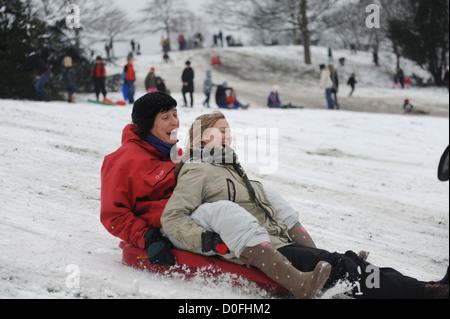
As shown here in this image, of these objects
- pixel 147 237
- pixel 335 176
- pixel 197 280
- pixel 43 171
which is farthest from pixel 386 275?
pixel 335 176

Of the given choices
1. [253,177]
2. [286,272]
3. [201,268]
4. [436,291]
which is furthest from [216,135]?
[253,177]

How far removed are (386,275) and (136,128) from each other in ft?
6.20

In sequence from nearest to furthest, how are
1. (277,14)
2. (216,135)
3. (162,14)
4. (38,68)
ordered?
(216,135)
(38,68)
(277,14)
(162,14)

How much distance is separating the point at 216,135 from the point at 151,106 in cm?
56

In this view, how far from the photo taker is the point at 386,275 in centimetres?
291

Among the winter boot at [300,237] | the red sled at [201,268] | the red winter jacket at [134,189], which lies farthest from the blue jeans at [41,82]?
the winter boot at [300,237]

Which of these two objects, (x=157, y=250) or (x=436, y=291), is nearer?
(x=436, y=291)

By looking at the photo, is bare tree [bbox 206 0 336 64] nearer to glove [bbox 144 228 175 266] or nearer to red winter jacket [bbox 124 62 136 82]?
red winter jacket [bbox 124 62 136 82]

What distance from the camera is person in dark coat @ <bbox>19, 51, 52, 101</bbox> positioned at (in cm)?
1330

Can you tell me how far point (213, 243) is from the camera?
3.04 metres

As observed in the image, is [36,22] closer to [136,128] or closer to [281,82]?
[136,128]

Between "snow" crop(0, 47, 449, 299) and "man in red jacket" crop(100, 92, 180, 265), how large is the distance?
0.79ft

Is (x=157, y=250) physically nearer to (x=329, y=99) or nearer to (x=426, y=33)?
(x=329, y=99)

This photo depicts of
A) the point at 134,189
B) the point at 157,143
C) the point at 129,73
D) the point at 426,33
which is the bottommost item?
the point at 134,189
